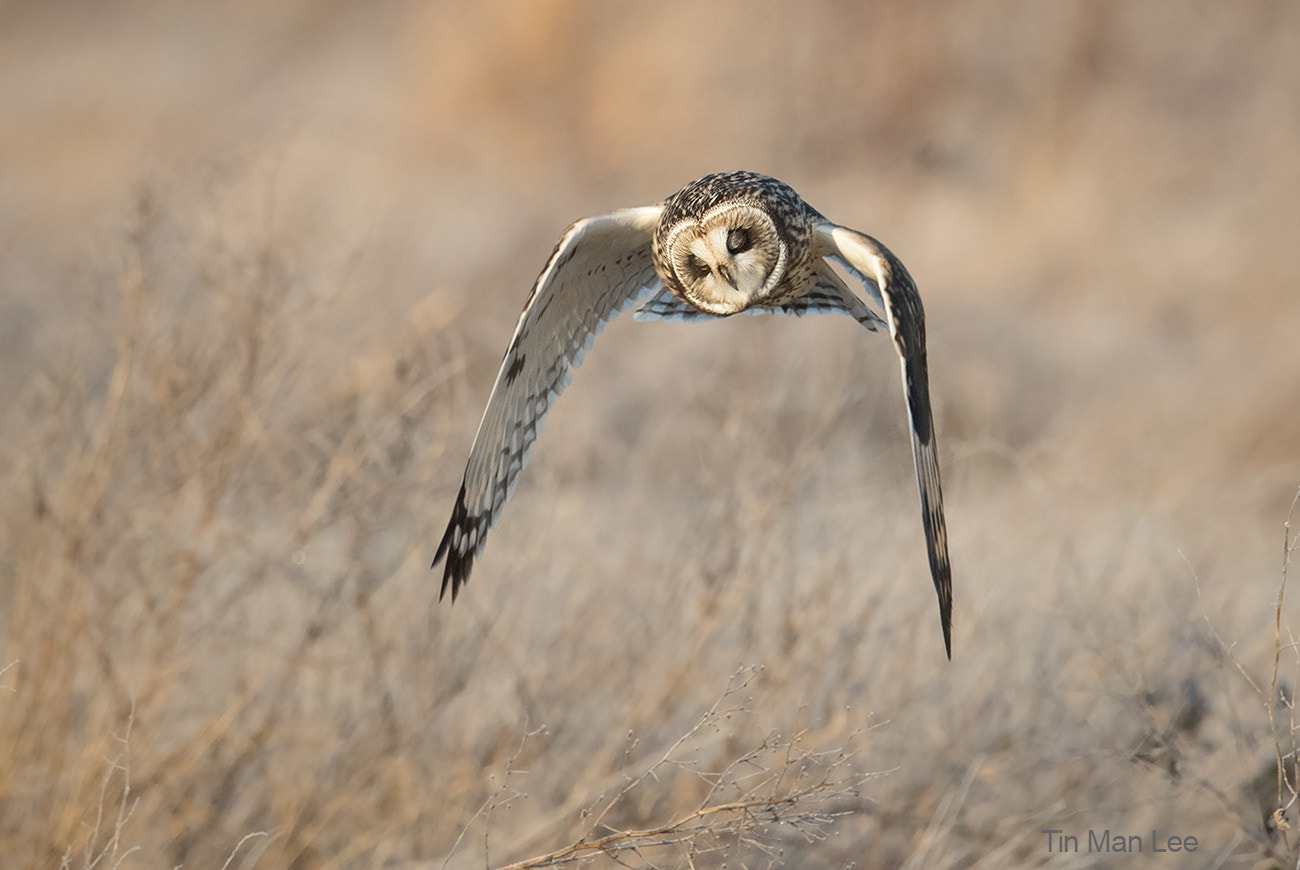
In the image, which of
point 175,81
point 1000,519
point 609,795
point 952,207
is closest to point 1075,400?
point 952,207

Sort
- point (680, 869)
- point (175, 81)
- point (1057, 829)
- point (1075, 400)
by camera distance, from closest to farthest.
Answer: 1. point (680, 869)
2. point (1057, 829)
3. point (1075, 400)
4. point (175, 81)

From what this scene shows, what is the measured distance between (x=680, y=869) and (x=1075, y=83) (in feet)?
38.1

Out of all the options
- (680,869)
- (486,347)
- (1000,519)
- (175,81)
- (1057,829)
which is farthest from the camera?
(175,81)

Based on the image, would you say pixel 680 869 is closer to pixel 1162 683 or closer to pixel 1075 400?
pixel 1162 683

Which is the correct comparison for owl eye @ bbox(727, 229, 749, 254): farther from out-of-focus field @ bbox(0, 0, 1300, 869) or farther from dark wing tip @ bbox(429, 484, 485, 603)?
out-of-focus field @ bbox(0, 0, 1300, 869)

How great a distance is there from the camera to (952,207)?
40.9 ft

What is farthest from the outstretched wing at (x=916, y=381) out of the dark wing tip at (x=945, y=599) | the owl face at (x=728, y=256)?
the owl face at (x=728, y=256)

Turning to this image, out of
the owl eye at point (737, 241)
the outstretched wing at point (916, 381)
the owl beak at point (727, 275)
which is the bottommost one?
the outstretched wing at point (916, 381)

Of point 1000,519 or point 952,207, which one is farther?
point 952,207

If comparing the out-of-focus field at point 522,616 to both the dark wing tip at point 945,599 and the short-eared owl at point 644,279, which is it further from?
the short-eared owl at point 644,279

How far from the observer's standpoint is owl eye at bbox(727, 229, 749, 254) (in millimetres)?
2172

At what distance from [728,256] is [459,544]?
2.33 feet

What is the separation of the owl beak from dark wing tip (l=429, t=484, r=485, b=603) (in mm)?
607

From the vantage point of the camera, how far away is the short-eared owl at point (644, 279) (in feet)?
6.87
